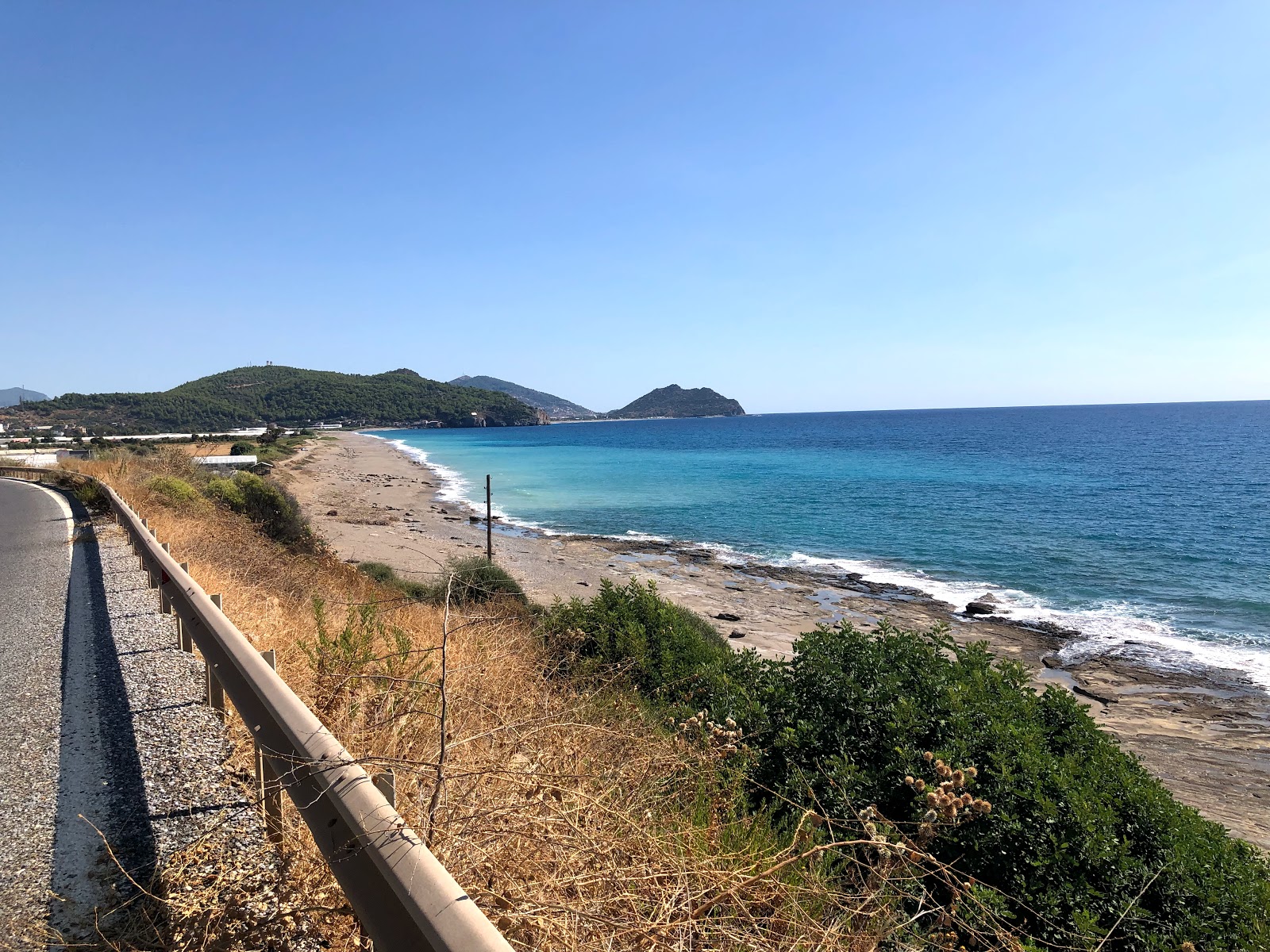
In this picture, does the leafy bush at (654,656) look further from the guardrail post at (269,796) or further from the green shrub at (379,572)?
the green shrub at (379,572)

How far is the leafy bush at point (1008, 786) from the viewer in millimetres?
3680

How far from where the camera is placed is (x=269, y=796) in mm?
2697

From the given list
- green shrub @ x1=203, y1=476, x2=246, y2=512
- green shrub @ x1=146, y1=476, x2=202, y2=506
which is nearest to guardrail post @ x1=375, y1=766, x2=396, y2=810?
green shrub @ x1=146, y1=476, x2=202, y2=506

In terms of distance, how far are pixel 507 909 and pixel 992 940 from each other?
8.80 feet

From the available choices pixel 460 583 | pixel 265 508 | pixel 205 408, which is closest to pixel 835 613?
pixel 460 583

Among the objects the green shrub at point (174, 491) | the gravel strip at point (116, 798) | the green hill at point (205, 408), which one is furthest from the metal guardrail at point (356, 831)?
the green hill at point (205, 408)

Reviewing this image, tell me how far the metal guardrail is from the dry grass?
0.83 ft

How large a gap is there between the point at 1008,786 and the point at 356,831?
156 inches

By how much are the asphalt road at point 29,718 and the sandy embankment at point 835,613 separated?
11.7 feet

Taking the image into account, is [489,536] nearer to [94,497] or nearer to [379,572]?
[379,572]

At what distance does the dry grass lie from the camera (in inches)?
86.0

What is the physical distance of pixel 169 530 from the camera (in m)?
10.2

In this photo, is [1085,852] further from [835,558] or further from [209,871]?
[835,558]

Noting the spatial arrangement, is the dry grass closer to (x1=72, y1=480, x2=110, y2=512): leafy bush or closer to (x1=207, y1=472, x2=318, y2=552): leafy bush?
(x1=72, y1=480, x2=110, y2=512): leafy bush
